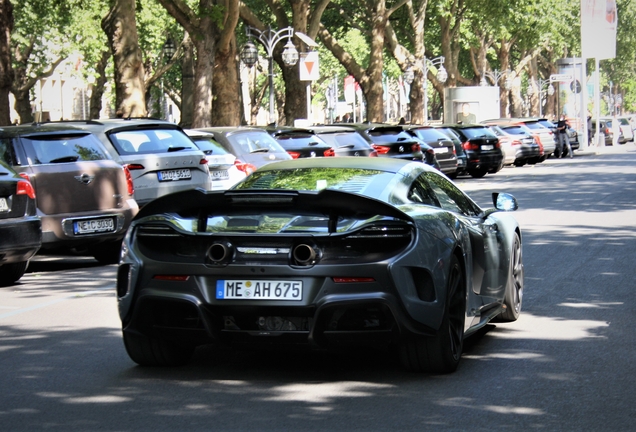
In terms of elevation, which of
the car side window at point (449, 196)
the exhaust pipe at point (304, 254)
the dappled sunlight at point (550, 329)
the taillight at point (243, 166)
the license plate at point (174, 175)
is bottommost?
the dappled sunlight at point (550, 329)

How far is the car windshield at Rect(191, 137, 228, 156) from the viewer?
→ 18984 mm

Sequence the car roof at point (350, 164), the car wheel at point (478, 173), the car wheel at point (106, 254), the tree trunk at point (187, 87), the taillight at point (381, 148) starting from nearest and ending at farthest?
1. the car roof at point (350, 164)
2. the car wheel at point (106, 254)
3. the taillight at point (381, 148)
4. the car wheel at point (478, 173)
5. the tree trunk at point (187, 87)

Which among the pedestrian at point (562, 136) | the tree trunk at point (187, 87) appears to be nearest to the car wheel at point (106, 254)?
the tree trunk at point (187, 87)

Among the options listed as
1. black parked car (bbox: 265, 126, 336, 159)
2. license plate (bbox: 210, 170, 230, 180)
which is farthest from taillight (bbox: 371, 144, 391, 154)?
license plate (bbox: 210, 170, 230, 180)

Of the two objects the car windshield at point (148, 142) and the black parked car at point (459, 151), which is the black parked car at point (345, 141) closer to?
the black parked car at point (459, 151)

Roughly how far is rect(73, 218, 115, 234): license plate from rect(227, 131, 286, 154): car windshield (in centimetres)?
670

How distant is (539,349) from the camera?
25.9ft

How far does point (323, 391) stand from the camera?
21.7ft

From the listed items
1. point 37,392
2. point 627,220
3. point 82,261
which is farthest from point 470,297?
point 627,220

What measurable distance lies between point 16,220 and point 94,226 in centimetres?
163

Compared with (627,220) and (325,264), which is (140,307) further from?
(627,220)

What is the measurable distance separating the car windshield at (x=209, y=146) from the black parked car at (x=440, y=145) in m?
13.2

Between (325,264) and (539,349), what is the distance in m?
2.07

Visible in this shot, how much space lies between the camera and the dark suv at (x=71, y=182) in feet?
43.2
